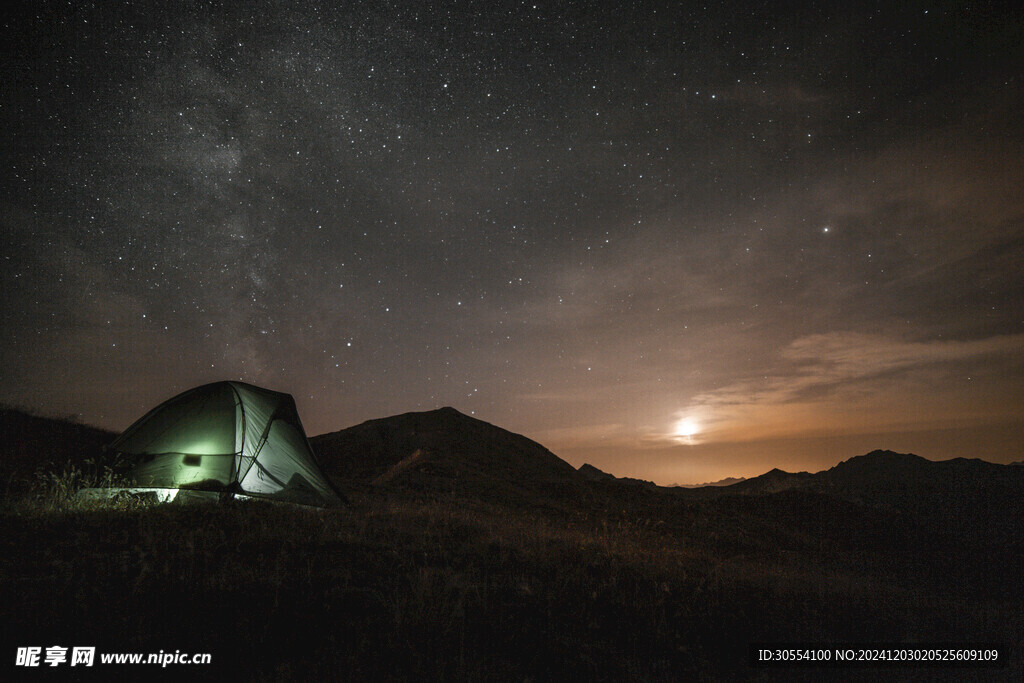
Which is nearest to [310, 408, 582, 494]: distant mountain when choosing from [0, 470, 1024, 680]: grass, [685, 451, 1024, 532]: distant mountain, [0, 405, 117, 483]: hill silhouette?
[0, 405, 117, 483]: hill silhouette

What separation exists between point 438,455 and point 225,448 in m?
19.0

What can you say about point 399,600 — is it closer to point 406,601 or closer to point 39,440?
point 406,601

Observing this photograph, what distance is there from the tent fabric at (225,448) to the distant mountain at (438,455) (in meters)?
7.89

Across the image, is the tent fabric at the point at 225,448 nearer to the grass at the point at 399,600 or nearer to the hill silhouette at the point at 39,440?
the grass at the point at 399,600

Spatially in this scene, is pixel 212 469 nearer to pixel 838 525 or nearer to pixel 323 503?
pixel 323 503

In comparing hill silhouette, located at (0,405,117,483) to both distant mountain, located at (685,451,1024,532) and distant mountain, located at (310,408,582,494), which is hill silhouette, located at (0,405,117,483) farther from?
distant mountain, located at (685,451,1024,532)

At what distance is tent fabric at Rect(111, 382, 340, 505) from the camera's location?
9836mm

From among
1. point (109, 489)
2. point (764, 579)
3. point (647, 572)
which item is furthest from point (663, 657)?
point (109, 489)

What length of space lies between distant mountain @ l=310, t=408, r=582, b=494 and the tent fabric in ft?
25.9

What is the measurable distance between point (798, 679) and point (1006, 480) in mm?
61274

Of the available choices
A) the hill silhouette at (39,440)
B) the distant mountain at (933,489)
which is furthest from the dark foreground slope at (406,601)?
the distant mountain at (933,489)

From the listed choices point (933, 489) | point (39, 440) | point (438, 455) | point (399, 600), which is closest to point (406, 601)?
point (399, 600)

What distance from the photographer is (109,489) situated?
29.4 ft

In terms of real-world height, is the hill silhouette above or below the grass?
above
